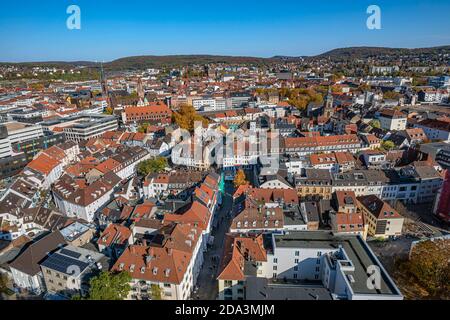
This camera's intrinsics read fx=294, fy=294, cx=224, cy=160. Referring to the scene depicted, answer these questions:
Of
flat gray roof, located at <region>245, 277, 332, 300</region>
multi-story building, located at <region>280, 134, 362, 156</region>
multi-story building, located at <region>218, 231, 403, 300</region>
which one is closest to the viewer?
flat gray roof, located at <region>245, 277, 332, 300</region>

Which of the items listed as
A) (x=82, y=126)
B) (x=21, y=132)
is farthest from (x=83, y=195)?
(x=82, y=126)

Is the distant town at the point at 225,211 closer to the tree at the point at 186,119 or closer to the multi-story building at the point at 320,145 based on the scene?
the multi-story building at the point at 320,145

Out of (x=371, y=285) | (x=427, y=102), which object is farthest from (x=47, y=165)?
(x=427, y=102)

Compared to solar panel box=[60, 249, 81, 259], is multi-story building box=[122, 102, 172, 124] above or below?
above

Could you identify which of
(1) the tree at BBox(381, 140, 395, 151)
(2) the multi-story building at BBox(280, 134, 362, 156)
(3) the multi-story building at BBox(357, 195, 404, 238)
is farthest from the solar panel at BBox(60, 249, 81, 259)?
(1) the tree at BBox(381, 140, 395, 151)

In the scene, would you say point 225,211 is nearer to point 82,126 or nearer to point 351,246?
point 351,246

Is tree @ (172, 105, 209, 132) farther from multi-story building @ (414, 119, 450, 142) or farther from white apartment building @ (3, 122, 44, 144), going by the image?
multi-story building @ (414, 119, 450, 142)

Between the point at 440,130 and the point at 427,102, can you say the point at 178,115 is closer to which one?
the point at 440,130

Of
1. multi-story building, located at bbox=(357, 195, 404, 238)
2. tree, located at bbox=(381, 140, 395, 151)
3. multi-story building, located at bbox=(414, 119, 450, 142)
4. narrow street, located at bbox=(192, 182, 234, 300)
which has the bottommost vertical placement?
narrow street, located at bbox=(192, 182, 234, 300)
